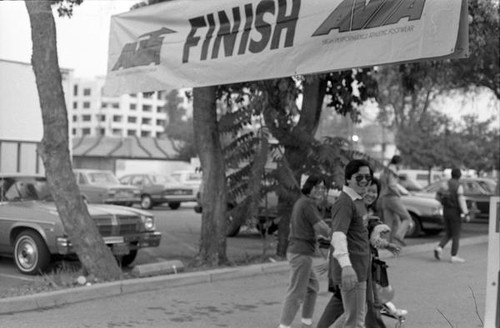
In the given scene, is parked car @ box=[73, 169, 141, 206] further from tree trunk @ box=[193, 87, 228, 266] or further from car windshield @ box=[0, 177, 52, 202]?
tree trunk @ box=[193, 87, 228, 266]

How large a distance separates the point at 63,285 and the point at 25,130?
14550mm

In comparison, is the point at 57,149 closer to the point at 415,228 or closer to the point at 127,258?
the point at 127,258

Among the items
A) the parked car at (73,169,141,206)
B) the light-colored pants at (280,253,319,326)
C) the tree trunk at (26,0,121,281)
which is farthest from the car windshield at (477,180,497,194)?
the light-colored pants at (280,253,319,326)

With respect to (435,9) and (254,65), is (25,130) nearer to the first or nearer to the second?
(254,65)

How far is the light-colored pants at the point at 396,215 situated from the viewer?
40.9 feet

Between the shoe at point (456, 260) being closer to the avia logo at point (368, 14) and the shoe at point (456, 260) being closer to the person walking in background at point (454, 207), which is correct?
the person walking in background at point (454, 207)

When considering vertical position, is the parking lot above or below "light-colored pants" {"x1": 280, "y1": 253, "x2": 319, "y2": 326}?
below

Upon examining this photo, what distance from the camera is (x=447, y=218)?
41.1 feet

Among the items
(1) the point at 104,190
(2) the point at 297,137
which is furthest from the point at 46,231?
(1) the point at 104,190

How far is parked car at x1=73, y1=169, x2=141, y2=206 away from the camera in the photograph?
22969mm

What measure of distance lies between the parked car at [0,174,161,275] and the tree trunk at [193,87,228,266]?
36.4 inches

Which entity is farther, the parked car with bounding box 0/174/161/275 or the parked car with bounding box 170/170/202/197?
the parked car with bounding box 170/170/202/197

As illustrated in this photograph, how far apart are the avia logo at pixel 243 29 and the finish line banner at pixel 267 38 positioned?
0.01 meters

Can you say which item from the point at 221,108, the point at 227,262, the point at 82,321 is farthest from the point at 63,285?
the point at 221,108
